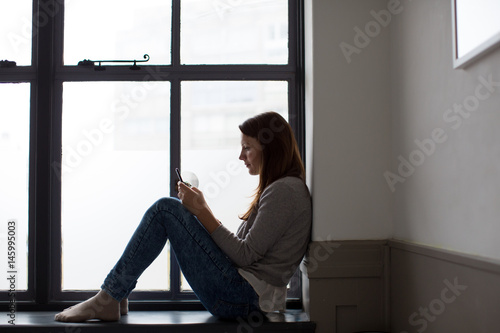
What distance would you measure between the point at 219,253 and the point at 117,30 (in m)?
1.22

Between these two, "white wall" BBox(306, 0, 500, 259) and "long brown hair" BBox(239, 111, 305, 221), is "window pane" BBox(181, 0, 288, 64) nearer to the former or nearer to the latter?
"white wall" BBox(306, 0, 500, 259)

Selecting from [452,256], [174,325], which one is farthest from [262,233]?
[452,256]

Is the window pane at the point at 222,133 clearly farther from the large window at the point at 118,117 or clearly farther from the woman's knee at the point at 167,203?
the woman's knee at the point at 167,203

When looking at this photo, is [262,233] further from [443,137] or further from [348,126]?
[443,137]

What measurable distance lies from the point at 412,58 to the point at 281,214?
775 mm

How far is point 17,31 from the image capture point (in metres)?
2.52

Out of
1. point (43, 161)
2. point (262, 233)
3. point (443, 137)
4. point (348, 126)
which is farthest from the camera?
point (43, 161)

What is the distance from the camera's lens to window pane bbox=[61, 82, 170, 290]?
2.47m

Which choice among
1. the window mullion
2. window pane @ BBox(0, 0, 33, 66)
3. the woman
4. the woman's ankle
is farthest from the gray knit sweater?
window pane @ BBox(0, 0, 33, 66)

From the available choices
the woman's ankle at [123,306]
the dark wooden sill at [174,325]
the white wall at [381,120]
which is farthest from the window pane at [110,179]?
the white wall at [381,120]

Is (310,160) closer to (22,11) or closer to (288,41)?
(288,41)

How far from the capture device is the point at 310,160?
2.29 meters

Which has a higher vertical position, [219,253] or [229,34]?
[229,34]

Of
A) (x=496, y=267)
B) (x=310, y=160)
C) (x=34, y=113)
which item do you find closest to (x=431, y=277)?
(x=496, y=267)
